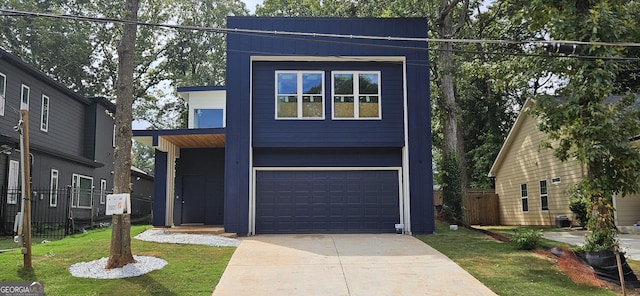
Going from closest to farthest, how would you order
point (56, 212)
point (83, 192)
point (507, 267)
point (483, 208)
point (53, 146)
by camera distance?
point (507, 267) < point (56, 212) < point (53, 146) < point (83, 192) < point (483, 208)

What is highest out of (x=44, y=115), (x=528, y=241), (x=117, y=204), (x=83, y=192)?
(x=44, y=115)

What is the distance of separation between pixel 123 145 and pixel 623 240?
13.1 metres

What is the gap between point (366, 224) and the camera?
1573 cm

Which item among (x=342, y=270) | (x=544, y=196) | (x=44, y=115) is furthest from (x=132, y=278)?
(x=544, y=196)

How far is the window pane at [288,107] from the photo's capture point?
15.9 meters

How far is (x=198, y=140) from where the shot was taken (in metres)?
17.3

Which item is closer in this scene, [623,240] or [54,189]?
[623,240]

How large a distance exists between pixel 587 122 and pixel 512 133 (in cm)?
1415

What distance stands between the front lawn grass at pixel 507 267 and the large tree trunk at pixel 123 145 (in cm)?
649

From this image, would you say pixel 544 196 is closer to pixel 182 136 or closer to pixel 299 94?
pixel 299 94

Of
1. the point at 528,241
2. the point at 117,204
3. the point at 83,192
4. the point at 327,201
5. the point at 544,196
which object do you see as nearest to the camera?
the point at 117,204

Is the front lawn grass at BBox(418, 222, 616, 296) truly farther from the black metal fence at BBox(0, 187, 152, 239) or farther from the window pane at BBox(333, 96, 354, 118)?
the black metal fence at BBox(0, 187, 152, 239)

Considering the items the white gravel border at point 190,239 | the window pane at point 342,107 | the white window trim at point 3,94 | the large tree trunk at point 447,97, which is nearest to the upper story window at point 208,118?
the window pane at point 342,107

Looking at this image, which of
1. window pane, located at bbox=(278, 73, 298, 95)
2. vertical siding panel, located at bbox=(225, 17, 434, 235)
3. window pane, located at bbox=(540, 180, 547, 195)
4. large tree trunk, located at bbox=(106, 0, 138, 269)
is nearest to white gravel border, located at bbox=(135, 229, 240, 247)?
vertical siding panel, located at bbox=(225, 17, 434, 235)
